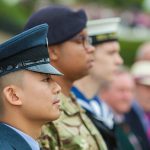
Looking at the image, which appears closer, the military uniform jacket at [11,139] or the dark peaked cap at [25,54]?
the military uniform jacket at [11,139]

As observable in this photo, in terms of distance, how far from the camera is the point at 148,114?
851cm

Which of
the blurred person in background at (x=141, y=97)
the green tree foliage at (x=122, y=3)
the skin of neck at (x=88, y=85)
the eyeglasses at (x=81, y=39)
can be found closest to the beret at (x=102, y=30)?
the skin of neck at (x=88, y=85)

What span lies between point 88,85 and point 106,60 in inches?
13.3

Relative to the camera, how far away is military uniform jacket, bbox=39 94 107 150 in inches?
188

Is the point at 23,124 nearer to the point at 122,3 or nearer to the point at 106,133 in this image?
the point at 106,133

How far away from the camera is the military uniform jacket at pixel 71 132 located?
15.6ft

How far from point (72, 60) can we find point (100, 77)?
3.90ft

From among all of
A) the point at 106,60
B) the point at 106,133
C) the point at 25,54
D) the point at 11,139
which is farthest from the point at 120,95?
the point at 11,139

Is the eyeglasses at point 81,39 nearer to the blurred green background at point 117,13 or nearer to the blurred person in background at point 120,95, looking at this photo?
the blurred person in background at point 120,95

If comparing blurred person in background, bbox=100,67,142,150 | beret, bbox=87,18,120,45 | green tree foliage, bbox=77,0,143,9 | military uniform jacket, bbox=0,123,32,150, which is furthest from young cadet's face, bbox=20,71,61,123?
green tree foliage, bbox=77,0,143,9

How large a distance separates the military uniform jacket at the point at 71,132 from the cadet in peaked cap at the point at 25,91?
2.02 ft

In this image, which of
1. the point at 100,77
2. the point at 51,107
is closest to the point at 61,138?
the point at 51,107

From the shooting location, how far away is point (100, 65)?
6367 mm

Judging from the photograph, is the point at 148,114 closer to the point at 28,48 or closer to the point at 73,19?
the point at 73,19
